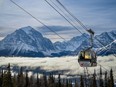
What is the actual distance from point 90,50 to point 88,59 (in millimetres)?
1469

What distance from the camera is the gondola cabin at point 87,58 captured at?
56906 mm

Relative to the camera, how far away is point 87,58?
5691 centimetres

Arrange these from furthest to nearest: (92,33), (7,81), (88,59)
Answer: (7,81) → (88,59) → (92,33)

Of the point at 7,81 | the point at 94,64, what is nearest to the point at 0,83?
the point at 7,81

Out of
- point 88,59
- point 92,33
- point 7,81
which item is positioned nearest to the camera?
point 92,33

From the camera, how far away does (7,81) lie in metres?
170

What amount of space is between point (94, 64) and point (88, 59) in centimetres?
221

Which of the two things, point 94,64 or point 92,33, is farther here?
point 94,64

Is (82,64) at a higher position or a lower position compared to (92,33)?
lower

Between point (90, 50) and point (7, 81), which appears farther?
point (7, 81)

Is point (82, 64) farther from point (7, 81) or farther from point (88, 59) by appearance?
point (7, 81)

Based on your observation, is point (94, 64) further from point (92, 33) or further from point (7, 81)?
point (7, 81)

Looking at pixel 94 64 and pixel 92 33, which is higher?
pixel 92 33

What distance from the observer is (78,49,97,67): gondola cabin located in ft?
187
